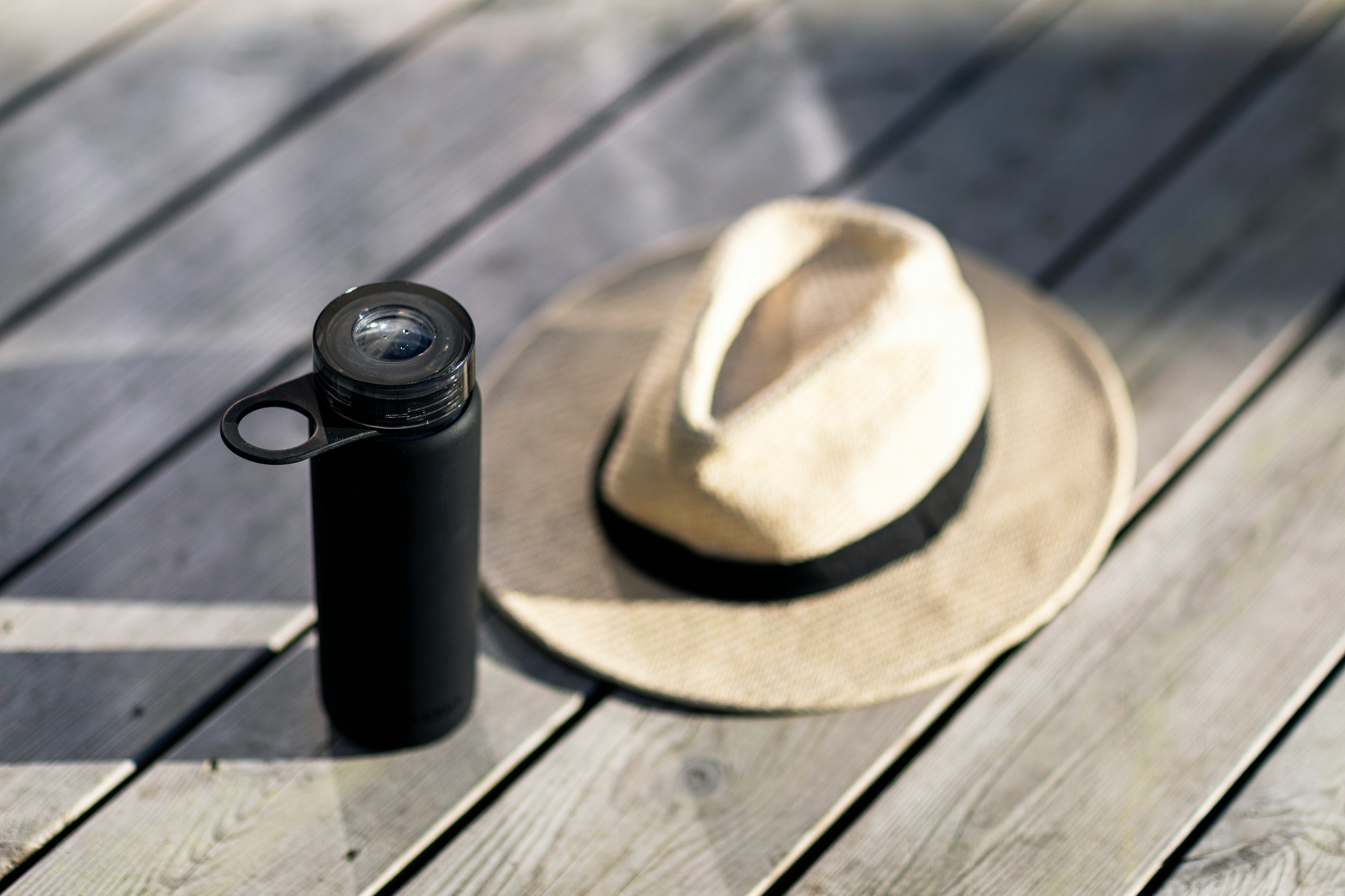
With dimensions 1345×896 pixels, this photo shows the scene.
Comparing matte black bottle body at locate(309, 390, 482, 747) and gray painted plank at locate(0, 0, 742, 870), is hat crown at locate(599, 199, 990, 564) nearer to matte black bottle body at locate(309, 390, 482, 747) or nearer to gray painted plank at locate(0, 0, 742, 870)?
matte black bottle body at locate(309, 390, 482, 747)

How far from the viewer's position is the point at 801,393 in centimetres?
88

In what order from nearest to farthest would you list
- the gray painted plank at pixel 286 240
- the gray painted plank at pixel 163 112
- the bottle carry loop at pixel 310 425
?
the bottle carry loop at pixel 310 425 < the gray painted plank at pixel 286 240 < the gray painted plank at pixel 163 112

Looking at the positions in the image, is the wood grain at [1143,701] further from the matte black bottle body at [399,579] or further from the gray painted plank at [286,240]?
the gray painted plank at [286,240]

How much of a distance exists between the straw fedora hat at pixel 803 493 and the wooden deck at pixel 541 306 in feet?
0.12

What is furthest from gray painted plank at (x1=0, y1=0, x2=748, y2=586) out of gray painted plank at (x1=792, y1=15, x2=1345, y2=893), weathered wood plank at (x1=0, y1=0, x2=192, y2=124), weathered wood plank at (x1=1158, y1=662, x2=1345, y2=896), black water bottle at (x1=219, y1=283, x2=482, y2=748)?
weathered wood plank at (x1=1158, y1=662, x2=1345, y2=896)

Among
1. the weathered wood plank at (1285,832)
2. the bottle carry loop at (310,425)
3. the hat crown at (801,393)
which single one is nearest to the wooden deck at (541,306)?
the weathered wood plank at (1285,832)

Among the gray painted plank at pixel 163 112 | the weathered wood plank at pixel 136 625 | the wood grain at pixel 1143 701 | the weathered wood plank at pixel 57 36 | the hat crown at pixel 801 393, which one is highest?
the weathered wood plank at pixel 57 36

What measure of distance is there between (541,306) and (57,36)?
609mm

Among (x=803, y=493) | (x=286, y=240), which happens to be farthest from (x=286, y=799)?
(x=286, y=240)

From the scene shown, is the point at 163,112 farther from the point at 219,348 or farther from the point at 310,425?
the point at 310,425

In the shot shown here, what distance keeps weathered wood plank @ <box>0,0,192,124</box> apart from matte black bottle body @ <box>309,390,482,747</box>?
0.77m

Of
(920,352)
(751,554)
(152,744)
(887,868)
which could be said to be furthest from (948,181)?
(152,744)

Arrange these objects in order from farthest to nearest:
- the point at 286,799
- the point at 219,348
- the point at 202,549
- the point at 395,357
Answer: the point at 219,348
the point at 202,549
the point at 286,799
the point at 395,357

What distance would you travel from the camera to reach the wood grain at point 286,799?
836mm
